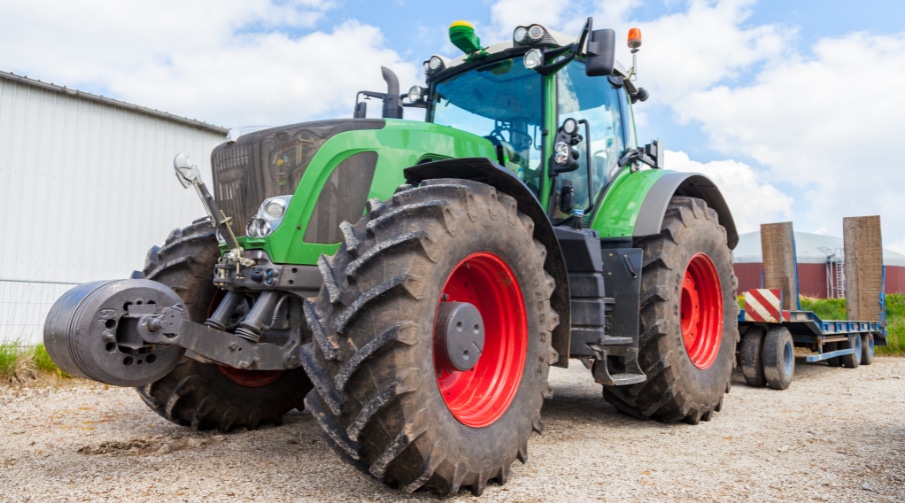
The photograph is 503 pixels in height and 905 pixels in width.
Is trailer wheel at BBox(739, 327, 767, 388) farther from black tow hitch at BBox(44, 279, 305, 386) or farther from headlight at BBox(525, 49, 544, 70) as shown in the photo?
black tow hitch at BBox(44, 279, 305, 386)

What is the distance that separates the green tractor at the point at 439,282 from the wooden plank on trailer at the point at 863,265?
20.3 feet

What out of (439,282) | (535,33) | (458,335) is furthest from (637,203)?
(439,282)

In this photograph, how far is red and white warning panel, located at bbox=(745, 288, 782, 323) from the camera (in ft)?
23.9

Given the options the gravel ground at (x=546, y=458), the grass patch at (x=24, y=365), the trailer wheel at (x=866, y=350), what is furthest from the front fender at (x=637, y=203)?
the trailer wheel at (x=866, y=350)

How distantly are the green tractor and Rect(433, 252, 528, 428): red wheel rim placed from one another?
0.01m

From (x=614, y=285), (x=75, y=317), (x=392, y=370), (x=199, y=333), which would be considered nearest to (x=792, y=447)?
(x=614, y=285)

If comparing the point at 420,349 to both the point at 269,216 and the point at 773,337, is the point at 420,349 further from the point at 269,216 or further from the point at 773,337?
the point at 773,337

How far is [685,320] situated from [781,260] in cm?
587

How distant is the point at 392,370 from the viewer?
266 cm

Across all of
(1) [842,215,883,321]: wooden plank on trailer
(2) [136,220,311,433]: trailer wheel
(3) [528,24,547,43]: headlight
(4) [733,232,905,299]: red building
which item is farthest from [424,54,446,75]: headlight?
(4) [733,232,905,299]: red building

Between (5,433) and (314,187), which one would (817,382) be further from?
(5,433)

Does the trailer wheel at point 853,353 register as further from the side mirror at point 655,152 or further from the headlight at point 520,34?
the headlight at point 520,34

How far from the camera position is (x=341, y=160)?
11.6ft

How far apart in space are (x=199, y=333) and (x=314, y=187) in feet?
3.12
